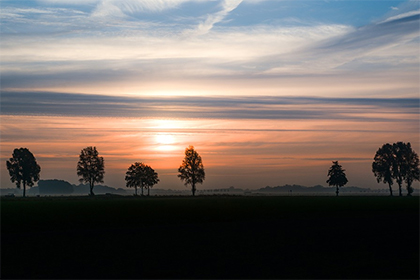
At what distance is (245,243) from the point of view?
28.6 m

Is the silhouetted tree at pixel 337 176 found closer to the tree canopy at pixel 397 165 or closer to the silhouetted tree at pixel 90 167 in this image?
the tree canopy at pixel 397 165

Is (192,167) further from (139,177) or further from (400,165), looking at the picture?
(400,165)

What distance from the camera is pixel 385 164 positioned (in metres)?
148

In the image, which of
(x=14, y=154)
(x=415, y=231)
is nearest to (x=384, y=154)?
(x=14, y=154)

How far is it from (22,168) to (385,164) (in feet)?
360

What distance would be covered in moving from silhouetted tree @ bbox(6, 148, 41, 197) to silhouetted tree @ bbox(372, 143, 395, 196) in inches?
4096

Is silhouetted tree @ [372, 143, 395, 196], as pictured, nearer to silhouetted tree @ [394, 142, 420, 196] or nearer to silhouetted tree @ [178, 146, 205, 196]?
silhouetted tree @ [394, 142, 420, 196]

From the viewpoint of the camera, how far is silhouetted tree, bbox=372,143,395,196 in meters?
147

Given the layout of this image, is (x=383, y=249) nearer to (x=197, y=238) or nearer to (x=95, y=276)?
(x=197, y=238)

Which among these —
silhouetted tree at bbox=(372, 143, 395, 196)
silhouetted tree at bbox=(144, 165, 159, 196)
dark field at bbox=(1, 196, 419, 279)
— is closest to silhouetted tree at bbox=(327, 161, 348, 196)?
silhouetted tree at bbox=(372, 143, 395, 196)

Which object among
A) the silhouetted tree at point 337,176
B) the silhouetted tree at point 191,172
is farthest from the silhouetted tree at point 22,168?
the silhouetted tree at point 337,176

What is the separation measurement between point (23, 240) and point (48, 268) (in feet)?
26.4

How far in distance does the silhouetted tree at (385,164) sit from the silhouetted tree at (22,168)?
104043 millimetres

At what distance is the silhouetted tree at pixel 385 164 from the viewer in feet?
484
